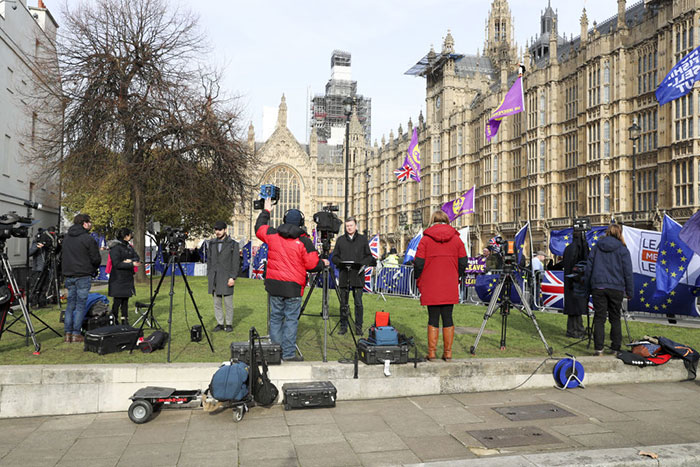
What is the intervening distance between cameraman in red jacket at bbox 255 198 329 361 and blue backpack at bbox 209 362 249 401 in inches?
47.3

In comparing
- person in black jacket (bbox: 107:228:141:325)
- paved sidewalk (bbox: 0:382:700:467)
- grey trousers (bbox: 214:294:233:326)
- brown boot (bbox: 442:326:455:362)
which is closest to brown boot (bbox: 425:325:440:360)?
brown boot (bbox: 442:326:455:362)

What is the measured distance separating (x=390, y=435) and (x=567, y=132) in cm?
3638

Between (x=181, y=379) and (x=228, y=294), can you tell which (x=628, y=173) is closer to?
(x=228, y=294)

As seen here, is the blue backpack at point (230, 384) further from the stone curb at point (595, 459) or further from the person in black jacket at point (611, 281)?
the person in black jacket at point (611, 281)

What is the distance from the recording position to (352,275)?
29.0ft

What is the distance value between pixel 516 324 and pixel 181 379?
6.93 meters

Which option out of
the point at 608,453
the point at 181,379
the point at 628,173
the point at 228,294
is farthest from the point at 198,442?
the point at 628,173

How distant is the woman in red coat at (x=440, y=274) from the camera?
21.8 feet

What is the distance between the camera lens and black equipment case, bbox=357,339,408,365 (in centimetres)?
632

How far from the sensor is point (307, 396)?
5.65 meters

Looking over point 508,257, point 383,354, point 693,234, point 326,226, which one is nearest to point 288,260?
point 326,226

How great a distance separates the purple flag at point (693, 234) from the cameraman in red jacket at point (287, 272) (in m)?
6.59

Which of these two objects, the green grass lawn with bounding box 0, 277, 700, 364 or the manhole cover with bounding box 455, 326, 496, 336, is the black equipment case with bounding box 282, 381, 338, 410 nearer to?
the green grass lawn with bounding box 0, 277, 700, 364

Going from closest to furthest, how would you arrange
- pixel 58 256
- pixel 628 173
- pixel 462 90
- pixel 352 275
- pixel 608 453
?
pixel 608 453 < pixel 352 275 < pixel 58 256 < pixel 628 173 < pixel 462 90
